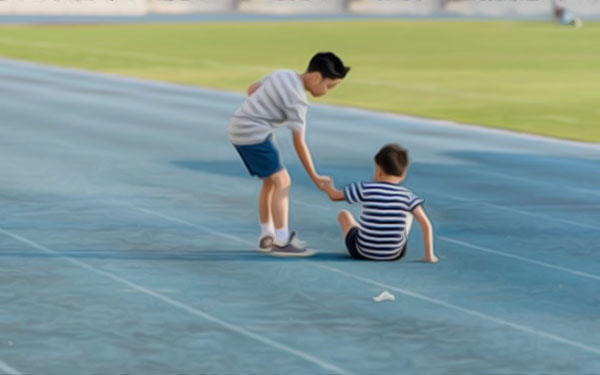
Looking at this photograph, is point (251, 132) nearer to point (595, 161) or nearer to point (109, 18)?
point (595, 161)

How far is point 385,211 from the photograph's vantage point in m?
10.4


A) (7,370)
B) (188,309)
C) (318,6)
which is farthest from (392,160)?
(318,6)

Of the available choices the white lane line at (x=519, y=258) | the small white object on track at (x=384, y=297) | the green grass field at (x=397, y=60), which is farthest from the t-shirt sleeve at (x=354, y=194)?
the green grass field at (x=397, y=60)

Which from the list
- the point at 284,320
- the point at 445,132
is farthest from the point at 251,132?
the point at 445,132

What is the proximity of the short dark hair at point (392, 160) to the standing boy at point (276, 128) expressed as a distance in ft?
1.46

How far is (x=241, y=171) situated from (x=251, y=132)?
526 centimetres

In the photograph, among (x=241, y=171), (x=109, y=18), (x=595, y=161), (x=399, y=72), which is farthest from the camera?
(x=109, y=18)

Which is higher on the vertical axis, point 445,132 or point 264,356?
point 445,132

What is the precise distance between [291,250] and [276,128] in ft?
3.06

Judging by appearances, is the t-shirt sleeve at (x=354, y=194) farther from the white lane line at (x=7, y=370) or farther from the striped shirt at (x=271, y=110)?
the white lane line at (x=7, y=370)

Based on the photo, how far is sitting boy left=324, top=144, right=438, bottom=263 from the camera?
10406 millimetres

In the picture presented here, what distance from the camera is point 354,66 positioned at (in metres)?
37.5

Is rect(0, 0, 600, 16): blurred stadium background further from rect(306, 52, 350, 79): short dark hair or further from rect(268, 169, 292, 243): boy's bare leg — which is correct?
rect(306, 52, 350, 79): short dark hair

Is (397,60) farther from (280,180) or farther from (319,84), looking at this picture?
(319,84)
